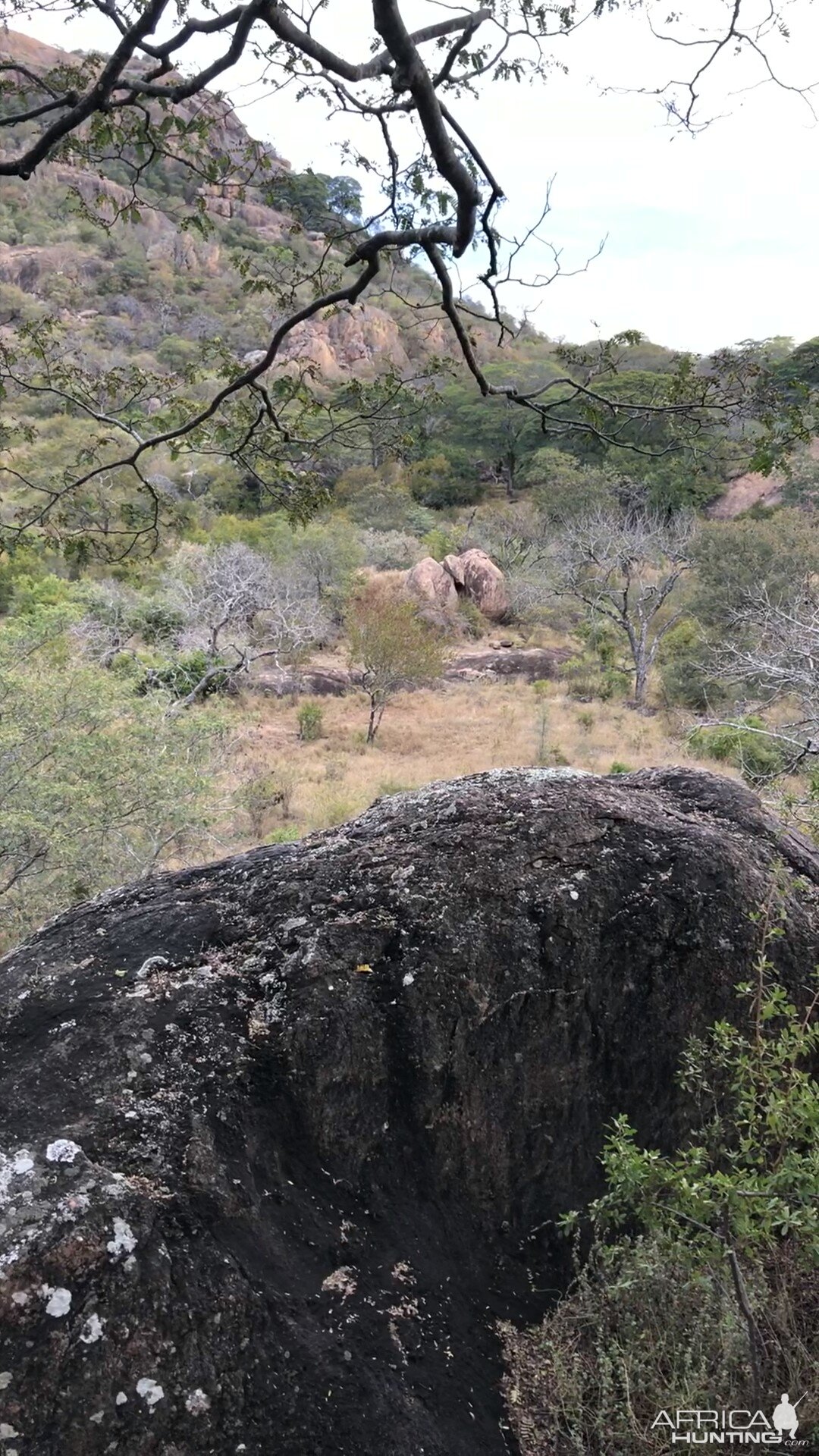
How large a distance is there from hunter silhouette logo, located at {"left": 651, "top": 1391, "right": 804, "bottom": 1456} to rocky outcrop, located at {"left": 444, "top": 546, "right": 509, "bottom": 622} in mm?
25942

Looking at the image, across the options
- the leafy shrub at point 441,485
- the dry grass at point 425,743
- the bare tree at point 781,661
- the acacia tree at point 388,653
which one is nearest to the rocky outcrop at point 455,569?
the acacia tree at point 388,653

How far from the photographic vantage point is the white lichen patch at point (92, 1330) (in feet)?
4.17

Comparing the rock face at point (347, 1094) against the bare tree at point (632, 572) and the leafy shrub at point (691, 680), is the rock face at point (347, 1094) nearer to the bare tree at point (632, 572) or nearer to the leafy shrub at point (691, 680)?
the leafy shrub at point (691, 680)

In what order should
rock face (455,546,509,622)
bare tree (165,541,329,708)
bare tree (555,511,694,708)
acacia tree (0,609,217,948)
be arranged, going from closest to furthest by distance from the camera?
acacia tree (0,609,217,948) → bare tree (165,541,329,708) → bare tree (555,511,694,708) → rock face (455,546,509,622)

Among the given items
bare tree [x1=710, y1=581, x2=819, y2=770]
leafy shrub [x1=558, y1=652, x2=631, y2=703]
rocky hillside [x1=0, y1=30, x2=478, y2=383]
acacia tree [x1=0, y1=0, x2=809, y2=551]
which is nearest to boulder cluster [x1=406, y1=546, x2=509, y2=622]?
leafy shrub [x1=558, y1=652, x2=631, y2=703]

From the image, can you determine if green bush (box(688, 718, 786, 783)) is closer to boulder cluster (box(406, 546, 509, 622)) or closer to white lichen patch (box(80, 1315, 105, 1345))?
white lichen patch (box(80, 1315, 105, 1345))

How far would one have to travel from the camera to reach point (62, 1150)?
58.4 inches

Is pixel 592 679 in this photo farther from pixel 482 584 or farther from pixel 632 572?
pixel 482 584

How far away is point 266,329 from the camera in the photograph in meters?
3.74

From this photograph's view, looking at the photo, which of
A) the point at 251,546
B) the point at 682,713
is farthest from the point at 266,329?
the point at 251,546

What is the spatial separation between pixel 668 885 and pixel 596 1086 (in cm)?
56

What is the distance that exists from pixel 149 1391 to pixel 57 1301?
0.65 feet

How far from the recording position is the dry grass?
43.5ft

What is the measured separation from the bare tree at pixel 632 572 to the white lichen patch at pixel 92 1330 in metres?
19.3
